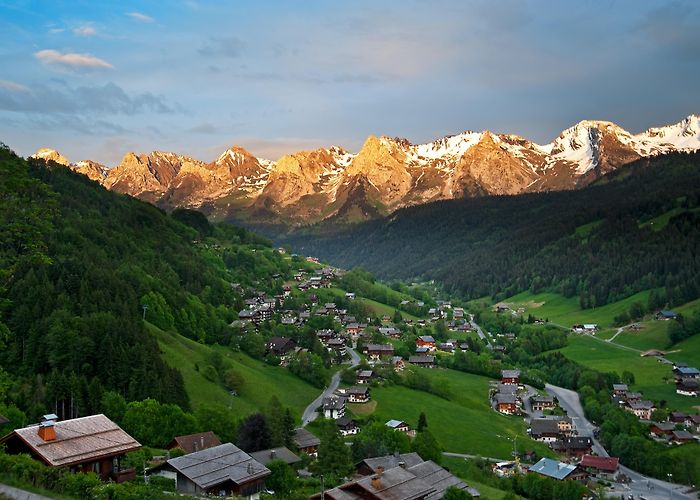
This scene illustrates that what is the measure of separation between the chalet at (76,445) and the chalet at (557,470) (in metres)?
51.9

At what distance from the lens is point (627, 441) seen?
303 ft

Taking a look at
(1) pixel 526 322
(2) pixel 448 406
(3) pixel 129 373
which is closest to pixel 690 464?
(2) pixel 448 406

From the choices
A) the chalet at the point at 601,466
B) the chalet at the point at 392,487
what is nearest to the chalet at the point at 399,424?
the chalet at the point at 601,466

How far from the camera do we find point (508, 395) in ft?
371

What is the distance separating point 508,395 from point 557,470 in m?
34.4

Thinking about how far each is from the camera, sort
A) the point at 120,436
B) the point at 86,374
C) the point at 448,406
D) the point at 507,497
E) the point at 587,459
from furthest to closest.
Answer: the point at 448,406 → the point at 587,459 → the point at 86,374 → the point at 507,497 → the point at 120,436

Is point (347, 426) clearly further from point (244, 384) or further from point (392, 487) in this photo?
point (392, 487)

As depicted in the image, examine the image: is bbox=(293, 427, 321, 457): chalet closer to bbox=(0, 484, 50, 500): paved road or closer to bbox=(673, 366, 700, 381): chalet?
bbox=(0, 484, 50, 500): paved road

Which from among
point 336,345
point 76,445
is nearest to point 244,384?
point 336,345

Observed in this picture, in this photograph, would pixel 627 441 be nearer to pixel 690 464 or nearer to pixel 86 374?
pixel 690 464

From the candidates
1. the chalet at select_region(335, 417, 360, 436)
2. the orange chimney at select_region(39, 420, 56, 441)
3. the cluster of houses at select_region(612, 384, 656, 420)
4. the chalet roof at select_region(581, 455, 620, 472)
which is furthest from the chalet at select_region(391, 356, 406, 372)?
the orange chimney at select_region(39, 420, 56, 441)

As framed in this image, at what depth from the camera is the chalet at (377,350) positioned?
12506cm

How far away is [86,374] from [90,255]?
1453 inches

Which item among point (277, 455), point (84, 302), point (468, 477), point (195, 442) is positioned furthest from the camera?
point (84, 302)
